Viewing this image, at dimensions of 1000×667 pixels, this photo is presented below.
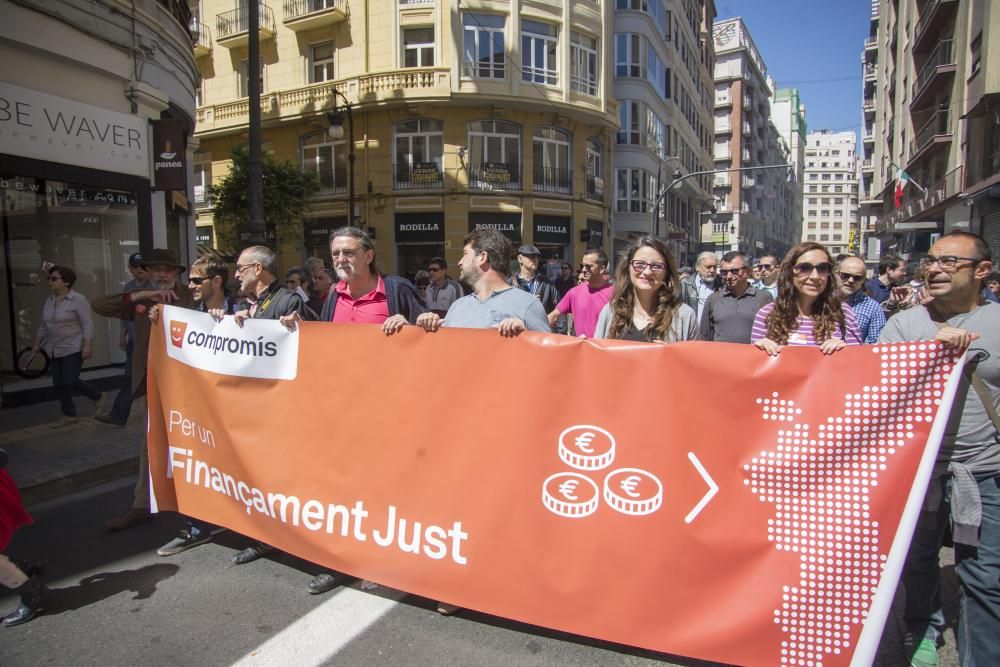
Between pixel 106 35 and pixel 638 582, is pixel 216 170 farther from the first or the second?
pixel 638 582

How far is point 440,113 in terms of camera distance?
2544cm

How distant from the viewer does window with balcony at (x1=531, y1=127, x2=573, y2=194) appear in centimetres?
2662

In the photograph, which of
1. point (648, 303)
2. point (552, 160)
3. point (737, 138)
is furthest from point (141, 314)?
point (737, 138)

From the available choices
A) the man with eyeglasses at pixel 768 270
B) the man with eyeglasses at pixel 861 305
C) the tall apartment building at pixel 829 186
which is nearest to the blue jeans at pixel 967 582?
the man with eyeglasses at pixel 861 305

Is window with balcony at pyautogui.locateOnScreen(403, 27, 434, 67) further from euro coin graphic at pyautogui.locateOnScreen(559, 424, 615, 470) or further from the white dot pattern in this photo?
the white dot pattern

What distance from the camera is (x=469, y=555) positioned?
2.92m

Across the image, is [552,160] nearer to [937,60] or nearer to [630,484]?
[937,60]

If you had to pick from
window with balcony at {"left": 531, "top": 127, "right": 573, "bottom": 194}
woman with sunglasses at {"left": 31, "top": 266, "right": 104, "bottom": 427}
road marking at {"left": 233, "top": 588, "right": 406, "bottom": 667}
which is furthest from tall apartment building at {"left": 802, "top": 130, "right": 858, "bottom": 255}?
road marking at {"left": 233, "top": 588, "right": 406, "bottom": 667}

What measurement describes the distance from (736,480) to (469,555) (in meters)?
1.27

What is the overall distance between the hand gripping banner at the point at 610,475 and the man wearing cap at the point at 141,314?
3.83 ft

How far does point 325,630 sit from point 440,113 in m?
24.8

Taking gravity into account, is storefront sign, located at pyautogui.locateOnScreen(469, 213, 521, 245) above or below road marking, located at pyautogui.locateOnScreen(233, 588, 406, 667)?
above

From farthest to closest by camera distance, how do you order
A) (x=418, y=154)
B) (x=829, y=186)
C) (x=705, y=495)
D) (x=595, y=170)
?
(x=829, y=186), (x=595, y=170), (x=418, y=154), (x=705, y=495)

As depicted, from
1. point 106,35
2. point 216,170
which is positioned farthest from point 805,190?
point 106,35
